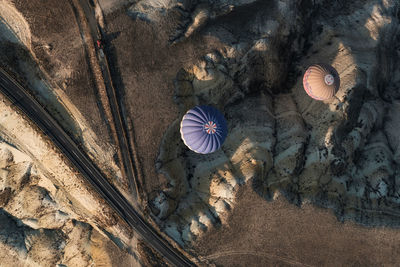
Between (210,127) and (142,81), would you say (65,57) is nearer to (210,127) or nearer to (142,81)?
(142,81)

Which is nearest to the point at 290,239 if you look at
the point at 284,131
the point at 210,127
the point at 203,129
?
the point at 284,131

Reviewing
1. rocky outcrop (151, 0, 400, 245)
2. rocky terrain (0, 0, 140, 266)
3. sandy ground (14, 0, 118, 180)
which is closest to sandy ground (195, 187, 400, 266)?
rocky outcrop (151, 0, 400, 245)

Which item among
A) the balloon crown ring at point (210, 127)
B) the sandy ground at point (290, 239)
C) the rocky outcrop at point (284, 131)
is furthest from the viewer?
the rocky outcrop at point (284, 131)

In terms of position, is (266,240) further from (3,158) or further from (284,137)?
(3,158)

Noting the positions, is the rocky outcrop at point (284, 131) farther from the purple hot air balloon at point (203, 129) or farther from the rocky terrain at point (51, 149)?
the rocky terrain at point (51, 149)

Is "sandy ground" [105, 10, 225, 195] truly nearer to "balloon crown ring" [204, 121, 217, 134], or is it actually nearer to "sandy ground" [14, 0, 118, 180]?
"sandy ground" [14, 0, 118, 180]

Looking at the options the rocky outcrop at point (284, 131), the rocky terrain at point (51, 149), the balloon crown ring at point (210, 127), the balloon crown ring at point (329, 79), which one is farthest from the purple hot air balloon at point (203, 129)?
the balloon crown ring at point (329, 79)
